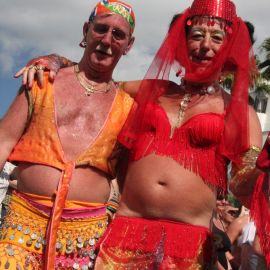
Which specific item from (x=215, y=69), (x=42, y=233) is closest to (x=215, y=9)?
(x=215, y=69)

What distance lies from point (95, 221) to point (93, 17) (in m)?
1.29

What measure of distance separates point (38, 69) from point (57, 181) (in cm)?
72

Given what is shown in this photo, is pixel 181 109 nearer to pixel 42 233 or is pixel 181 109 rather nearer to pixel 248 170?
pixel 248 170

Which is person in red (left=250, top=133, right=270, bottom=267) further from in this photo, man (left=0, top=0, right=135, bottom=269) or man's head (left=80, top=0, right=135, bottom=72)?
man's head (left=80, top=0, right=135, bottom=72)

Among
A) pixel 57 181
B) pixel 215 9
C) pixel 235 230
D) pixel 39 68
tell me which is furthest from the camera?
pixel 235 230

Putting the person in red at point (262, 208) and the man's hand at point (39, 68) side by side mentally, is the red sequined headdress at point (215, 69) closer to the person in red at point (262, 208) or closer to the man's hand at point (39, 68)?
the person in red at point (262, 208)

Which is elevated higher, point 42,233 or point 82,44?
point 82,44

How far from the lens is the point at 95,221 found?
11.1 feet

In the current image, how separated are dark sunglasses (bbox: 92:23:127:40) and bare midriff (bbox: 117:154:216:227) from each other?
77 centimetres

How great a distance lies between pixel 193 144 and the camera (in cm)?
342

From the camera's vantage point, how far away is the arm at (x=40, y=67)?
11.3ft

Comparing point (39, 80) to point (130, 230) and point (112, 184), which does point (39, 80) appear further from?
point (130, 230)

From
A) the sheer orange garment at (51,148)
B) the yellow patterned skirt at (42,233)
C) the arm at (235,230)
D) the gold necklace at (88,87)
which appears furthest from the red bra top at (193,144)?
the arm at (235,230)

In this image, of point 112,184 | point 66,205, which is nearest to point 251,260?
point 112,184
